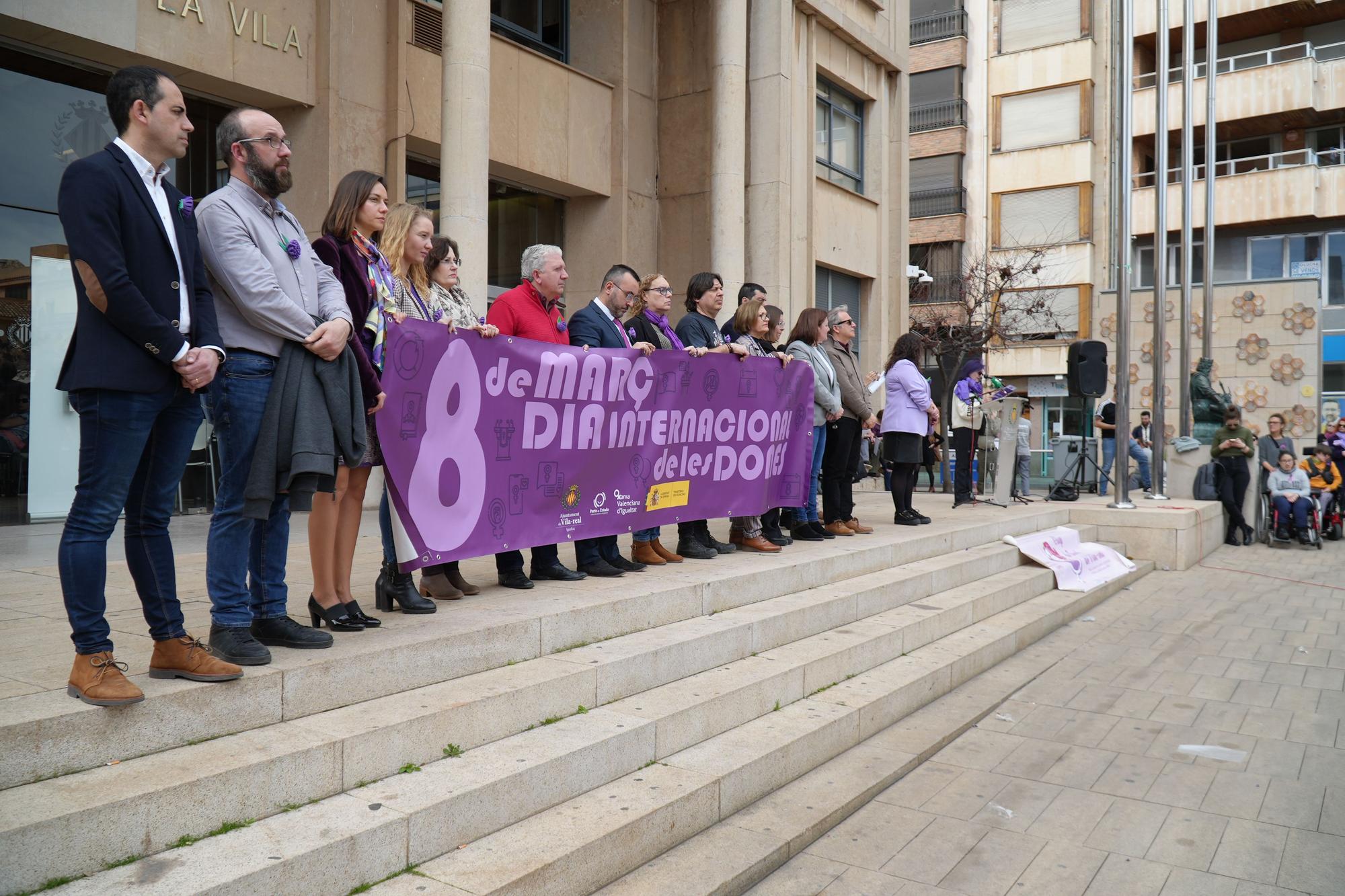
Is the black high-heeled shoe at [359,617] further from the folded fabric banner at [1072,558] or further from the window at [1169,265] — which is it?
the window at [1169,265]

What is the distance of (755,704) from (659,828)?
138 centimetres

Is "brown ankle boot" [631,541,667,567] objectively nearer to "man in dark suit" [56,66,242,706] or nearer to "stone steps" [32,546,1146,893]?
"stone steps" [32,546,1146,893]

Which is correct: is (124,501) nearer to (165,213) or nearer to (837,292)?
(165,213)

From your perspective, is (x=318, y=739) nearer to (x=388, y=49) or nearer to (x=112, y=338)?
(x=112, y=338)

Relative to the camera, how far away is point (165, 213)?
11.0 ft

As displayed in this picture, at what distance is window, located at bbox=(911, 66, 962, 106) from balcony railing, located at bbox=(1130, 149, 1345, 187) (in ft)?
28.9

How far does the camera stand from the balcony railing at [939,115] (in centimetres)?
4022

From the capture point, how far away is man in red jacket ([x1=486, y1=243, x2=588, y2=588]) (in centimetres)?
585

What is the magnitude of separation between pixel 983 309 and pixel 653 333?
23.7 meters

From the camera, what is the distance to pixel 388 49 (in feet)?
38.1

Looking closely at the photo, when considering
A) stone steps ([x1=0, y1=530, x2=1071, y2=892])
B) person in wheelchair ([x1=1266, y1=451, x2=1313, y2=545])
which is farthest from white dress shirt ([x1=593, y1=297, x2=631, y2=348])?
person in wheelchair ([x1=1266, y1=451, x2=1313, y2=545])

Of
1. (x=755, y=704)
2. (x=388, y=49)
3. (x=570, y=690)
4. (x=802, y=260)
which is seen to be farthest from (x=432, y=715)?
(x=802, y=260)

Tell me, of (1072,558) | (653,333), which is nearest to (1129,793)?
(653,333)

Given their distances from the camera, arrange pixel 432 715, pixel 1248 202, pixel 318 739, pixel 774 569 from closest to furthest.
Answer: pixel 318 739 → pixel 432 715 → pixel 774 569 → pixel 1248 202
